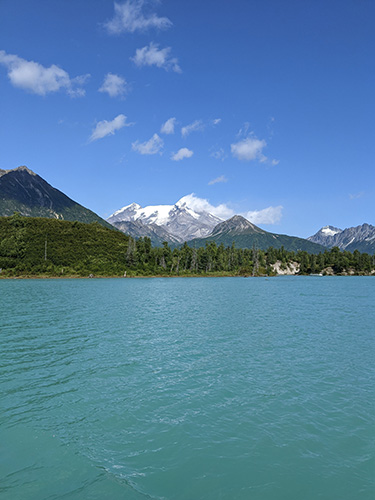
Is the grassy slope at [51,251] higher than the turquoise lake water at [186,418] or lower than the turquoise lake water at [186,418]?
higher

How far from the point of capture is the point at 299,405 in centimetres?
1697

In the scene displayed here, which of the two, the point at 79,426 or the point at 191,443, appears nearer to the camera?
the point at 191,443

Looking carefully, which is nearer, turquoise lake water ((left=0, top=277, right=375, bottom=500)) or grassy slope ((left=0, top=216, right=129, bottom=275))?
turquoise lake water ((left=0, top=277, right=375, bottom=500))

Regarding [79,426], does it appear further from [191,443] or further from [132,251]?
[132,251]

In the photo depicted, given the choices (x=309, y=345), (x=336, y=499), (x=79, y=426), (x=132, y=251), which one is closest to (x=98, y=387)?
(x=79, y=426)

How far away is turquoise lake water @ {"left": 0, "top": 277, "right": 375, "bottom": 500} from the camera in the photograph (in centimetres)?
1085

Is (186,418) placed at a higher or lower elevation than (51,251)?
lower

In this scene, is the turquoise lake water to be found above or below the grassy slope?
below

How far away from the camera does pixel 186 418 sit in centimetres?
1548

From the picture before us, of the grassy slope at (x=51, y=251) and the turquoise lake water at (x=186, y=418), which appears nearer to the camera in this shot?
the turquoise lake water at (x=186, y=418)

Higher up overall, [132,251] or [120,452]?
[132,251]

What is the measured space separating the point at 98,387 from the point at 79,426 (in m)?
4.63

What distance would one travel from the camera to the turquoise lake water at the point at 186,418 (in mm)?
10852

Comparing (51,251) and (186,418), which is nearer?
(186,418)
